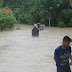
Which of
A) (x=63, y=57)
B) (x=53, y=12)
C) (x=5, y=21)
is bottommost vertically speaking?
(x=5, y=21)

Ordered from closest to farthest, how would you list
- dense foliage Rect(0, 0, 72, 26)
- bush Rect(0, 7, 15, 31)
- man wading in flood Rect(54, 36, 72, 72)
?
man wading in flood Rect(54, 36, 72, 72)
bush Rect(0, 7, 15, 31)
dense foliage Rect(0, 0, 72, 26)

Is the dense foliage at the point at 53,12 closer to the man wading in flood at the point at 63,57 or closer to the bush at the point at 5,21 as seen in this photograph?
the bush at the point at 5,21

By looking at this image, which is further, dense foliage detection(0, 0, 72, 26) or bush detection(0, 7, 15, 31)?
dense foliage detection(0, 0, 72, 26)

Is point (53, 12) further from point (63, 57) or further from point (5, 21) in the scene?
point (63, 57)

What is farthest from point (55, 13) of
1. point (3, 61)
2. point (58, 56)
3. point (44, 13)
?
point (58, 56)

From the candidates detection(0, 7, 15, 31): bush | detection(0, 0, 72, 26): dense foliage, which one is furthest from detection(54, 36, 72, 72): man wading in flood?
detection(0, 0, 72, 26): dense foliage

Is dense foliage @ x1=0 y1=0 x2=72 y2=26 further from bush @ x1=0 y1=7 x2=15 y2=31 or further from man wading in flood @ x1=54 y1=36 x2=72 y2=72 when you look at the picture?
man wading in flood @ x1=54 y1=36 x2=72 y2=72

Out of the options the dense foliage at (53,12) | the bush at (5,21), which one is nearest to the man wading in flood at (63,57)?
the bush at (5,21)

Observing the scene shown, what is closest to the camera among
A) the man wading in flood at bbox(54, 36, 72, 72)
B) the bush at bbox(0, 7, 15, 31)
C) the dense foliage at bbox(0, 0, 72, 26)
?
the man wading in flood at bbox(54, 36, 72, 72)

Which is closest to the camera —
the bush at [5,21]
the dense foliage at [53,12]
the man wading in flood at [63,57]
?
the man wading in flood at [63,57]

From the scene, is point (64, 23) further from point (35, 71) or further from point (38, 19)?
point (35, 71)

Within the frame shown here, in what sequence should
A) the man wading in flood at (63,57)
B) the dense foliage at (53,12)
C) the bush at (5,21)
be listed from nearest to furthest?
1. the man wading in flood at (63,57)
2. the bush at (5,21)
3. the dense foliage at (53,12)

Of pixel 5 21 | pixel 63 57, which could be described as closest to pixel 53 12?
pixel 5 21

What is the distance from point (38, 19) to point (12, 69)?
39365mm
